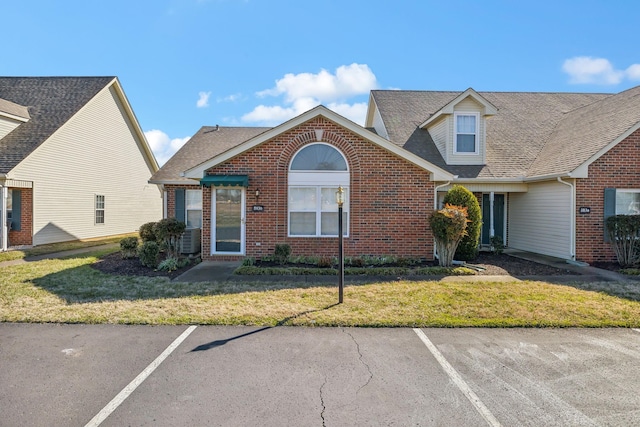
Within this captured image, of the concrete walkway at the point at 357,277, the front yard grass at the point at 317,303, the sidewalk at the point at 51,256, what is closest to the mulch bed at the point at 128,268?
the concrete walkway at the point at 357,277

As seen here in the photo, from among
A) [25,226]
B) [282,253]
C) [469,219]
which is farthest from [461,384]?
[25,226]

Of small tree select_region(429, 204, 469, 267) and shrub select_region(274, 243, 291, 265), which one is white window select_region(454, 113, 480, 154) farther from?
shrub select_region(274, 243, 291, 265)

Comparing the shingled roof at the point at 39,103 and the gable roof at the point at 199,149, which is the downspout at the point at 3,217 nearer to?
the shingled roof at the point at 39,103

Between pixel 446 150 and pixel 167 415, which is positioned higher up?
pixel 446 150

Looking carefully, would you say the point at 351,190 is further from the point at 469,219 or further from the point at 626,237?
the point at 626,237

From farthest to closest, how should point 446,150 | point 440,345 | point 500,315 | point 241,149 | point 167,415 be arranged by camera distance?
point 446,150, point 241,149, point 500,315, point 440,345, point 167,415

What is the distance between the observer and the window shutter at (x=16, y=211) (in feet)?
47.4

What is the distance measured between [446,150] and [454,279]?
21.3 ft

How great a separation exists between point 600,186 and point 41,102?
23.0 m

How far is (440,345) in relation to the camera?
512cm

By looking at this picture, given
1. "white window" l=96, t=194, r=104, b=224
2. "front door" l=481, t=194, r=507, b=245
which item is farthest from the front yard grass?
"white window" l=96, t=194, r=104, b=224

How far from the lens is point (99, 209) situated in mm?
18891

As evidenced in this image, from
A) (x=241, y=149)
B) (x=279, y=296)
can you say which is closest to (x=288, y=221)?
(x=241, y=149)

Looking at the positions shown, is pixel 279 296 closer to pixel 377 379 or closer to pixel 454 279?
pixel 377 379
